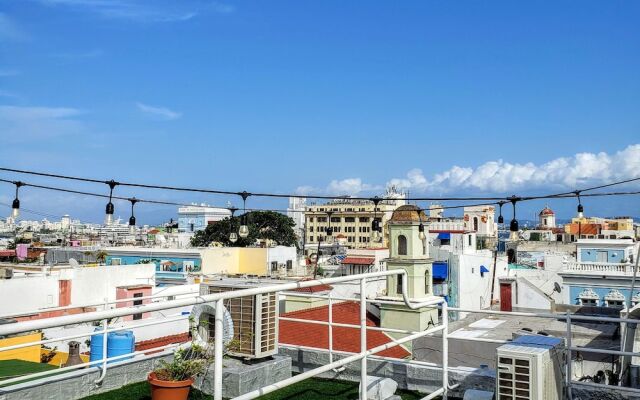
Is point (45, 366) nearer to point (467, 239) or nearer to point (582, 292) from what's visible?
point (582, 292)

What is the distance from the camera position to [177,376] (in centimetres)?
483

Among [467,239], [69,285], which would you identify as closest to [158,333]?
[69,285]

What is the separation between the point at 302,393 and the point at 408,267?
670 inches

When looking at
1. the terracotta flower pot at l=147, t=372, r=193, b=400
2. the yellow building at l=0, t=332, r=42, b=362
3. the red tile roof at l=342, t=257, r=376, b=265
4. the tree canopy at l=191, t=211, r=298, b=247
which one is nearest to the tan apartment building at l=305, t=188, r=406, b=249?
the tree canopy at l=191, t=211, r=298, b=247

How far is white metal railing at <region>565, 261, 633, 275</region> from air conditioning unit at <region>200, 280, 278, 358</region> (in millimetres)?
22150

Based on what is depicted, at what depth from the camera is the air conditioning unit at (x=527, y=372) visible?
4184 millimetres

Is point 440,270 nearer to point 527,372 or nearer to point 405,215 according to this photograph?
point 405,215

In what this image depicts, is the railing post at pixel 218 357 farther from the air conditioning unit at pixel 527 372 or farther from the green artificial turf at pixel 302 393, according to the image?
the green artificial turf at pixel 302 393

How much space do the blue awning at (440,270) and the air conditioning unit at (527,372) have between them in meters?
27.6

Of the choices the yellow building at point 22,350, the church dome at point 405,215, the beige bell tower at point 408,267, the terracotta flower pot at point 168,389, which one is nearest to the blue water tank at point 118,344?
the yellow building at point 22,350

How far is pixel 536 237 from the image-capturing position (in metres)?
83.2

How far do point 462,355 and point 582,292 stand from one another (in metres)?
12.9

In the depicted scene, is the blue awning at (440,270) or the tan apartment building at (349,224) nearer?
the blue awning at (440,270)

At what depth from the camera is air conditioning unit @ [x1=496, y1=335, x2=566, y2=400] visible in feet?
13.7
